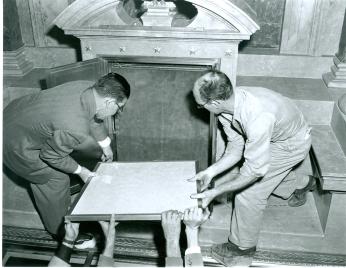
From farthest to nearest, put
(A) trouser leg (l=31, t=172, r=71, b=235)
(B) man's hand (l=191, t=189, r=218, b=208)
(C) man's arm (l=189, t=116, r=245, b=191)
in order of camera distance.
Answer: (A) trouser leg (l=31, t=172, r=71, b=235) → (C) man's arm (l=189, t=116, r=245, b=191) → (B) man's hand (l=191, t=189, r=218, b=208)

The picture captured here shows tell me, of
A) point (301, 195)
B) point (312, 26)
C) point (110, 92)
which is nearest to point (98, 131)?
point (110, 92)

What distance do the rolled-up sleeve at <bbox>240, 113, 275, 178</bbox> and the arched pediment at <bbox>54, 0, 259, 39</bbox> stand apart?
3.33ft

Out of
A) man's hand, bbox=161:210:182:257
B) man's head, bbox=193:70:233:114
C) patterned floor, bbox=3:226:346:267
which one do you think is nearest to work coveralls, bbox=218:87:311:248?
man's head, bbox=193:70:233:114

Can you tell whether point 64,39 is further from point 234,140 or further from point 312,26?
point 312,26

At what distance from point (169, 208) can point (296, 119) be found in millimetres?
1111

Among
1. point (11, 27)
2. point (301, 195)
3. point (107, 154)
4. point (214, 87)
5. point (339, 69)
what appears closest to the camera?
point (214, 87)

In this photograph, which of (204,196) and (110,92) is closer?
(204,196)

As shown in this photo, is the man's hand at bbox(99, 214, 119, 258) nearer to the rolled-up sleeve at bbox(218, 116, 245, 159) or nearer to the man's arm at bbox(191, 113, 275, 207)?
the man's arm at bbox(191, 113, 275, 207)

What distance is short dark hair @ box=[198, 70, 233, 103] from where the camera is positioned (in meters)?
2.16

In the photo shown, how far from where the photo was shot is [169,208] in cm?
207

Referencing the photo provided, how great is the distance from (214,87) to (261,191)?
92 centimetres

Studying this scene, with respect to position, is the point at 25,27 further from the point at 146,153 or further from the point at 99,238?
the point at 99,238

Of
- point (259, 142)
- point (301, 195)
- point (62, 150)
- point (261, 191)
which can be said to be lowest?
point (301, 195)

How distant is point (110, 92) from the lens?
2326 mm
